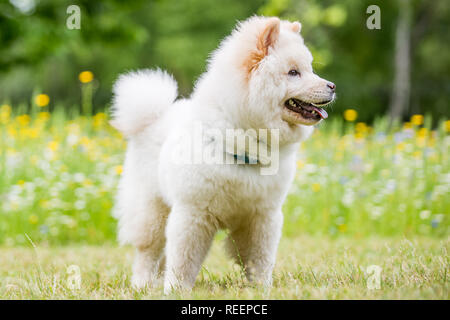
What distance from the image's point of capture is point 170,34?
1783 centimetres

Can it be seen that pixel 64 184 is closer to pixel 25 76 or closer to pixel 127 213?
pixel 127 213

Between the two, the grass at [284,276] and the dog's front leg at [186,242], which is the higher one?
the dog's front leg at [186,242]

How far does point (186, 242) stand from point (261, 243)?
43cm

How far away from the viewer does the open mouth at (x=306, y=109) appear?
2584 mm

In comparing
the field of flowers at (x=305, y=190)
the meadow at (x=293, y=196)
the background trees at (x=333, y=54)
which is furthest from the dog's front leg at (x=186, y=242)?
the background trees at (x=333, y=54)

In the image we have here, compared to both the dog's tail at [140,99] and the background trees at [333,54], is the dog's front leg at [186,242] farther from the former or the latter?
the background trees at [333,54]

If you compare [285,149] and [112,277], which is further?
[112,277]

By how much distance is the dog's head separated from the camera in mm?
2510

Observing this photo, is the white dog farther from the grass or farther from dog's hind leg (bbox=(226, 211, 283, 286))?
the grass

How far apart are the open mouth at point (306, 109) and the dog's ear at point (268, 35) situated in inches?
11.0

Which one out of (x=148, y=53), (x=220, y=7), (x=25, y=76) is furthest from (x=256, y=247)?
(x=25, y=76)

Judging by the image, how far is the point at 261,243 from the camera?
2.85 meters

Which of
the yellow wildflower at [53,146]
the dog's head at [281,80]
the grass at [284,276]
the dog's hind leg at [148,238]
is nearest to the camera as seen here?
the grass at [284,276]

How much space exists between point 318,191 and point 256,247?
2.71m
